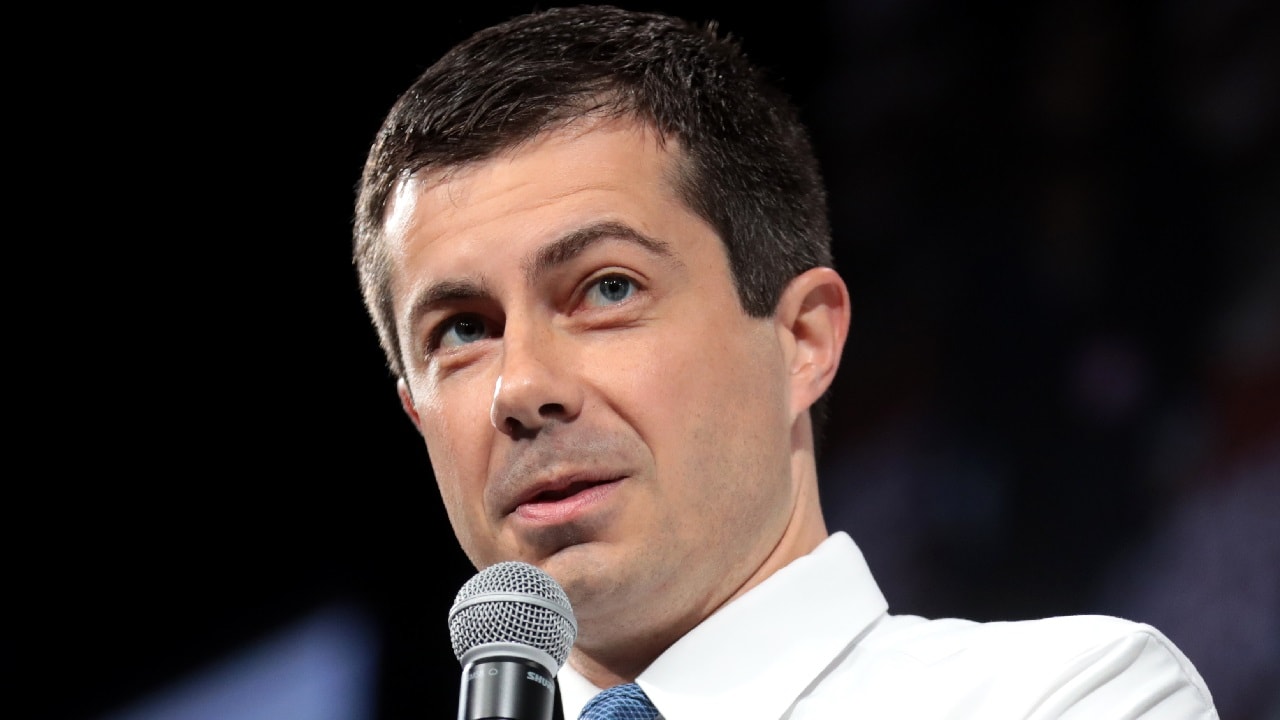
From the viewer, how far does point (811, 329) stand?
197cm

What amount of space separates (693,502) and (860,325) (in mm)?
1101

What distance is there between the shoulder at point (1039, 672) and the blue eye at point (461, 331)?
2.14 ft

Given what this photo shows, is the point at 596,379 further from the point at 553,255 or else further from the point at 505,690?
the point at 505,690

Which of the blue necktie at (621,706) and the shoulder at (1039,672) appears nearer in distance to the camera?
the shoulder at (1039,672)

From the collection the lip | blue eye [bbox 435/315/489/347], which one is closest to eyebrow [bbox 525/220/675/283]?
blue eye [bbox 435/315/489/347]

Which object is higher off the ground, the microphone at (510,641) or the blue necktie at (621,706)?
the microphone at (510,641)

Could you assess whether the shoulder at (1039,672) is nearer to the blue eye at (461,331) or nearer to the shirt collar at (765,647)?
the shirt collar at (765,647)

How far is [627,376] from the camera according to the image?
5.44 feet

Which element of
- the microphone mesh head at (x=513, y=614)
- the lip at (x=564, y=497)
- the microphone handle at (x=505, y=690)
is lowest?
the lip at (x=564, y=497)

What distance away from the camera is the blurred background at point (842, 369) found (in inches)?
89.5

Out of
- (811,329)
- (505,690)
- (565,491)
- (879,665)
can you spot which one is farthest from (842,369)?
(505,690)

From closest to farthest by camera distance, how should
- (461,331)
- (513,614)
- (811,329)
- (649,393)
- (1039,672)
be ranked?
(513,614), (1039,672), (649,393), (461,331), (811,329)

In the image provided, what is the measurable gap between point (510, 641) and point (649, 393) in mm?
558

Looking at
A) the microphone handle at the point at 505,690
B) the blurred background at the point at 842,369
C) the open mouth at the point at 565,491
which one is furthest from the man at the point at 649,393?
the blurred background at the point at 842,369
